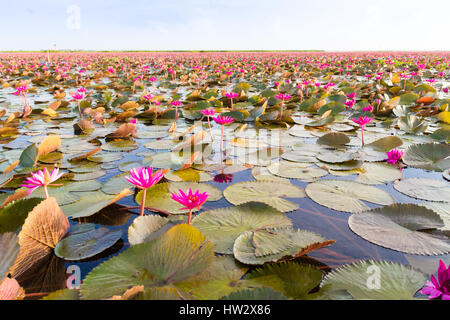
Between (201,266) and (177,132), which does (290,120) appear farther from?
(201,266)

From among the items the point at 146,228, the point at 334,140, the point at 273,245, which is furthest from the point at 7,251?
Result: the point at 334,140

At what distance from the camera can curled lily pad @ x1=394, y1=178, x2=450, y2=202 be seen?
1737 millimetres

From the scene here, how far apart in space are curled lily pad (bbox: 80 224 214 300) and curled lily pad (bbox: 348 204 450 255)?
84 cm

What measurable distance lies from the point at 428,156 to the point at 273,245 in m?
1.88

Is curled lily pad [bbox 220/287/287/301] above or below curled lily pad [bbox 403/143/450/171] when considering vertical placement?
below

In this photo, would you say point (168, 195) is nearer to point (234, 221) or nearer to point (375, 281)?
point (234, 221)

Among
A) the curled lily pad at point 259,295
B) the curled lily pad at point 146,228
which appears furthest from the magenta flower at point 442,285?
the curled lily pad at point 146,228

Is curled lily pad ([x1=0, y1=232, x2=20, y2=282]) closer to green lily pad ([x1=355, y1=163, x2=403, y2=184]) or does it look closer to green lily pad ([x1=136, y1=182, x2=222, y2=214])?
green lily pad ([x1=136, y1=182, x2=222, y2=214])

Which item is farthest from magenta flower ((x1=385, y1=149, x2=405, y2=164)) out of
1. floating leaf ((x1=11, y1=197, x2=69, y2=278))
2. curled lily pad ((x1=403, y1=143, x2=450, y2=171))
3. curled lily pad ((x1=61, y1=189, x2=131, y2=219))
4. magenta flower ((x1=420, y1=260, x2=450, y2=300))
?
floating leaf ((x1=11, y1=197, x2=69, y2=278))

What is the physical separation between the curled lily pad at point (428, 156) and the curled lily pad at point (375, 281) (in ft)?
4.90

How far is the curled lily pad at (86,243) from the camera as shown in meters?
1.21

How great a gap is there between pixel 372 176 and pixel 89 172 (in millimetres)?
2197

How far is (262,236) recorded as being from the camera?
4.17ft
